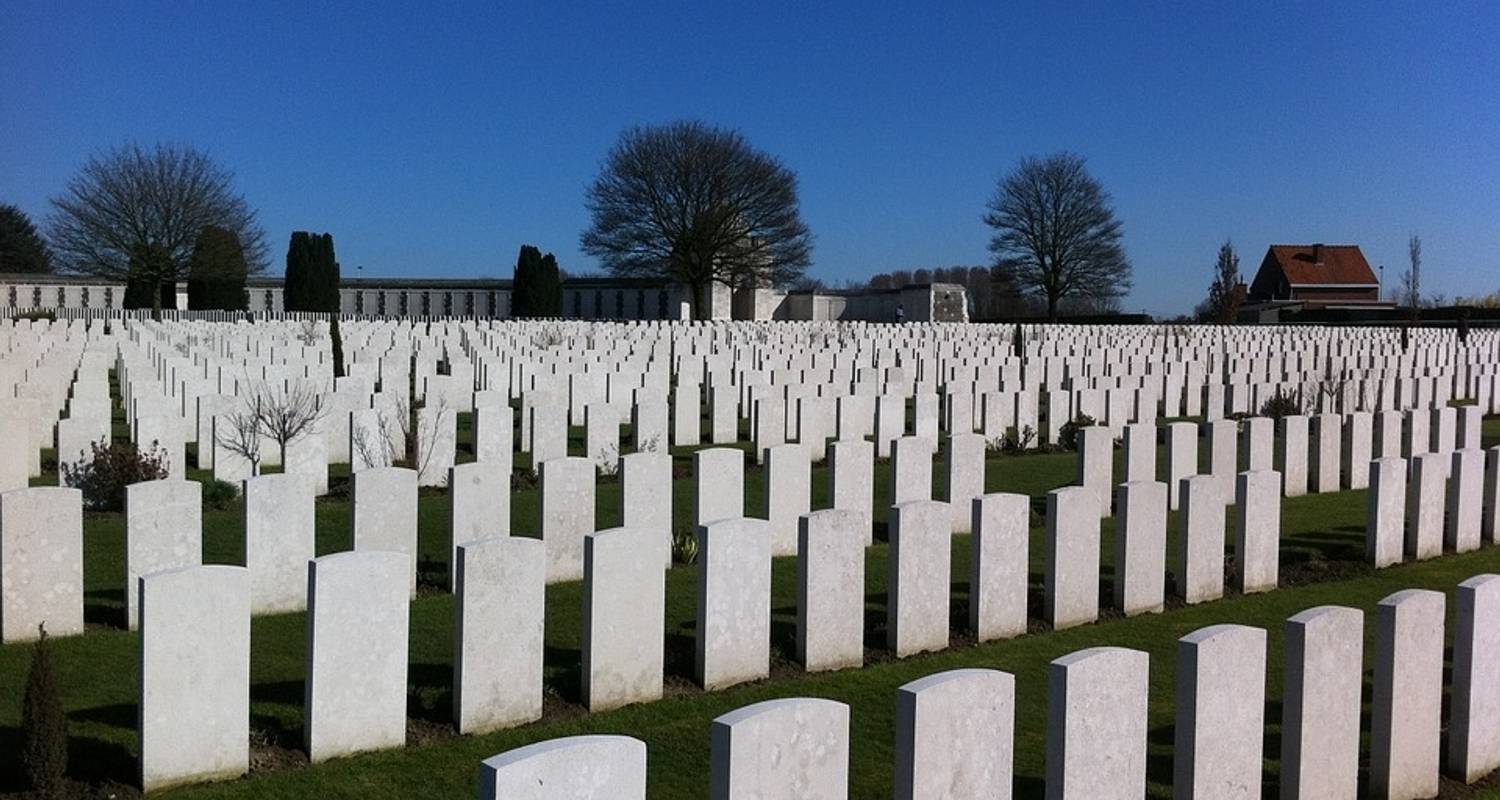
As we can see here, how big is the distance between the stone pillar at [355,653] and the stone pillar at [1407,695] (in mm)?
3495

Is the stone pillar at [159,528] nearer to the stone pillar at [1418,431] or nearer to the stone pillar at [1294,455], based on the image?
the stone pillar at [1294,455]

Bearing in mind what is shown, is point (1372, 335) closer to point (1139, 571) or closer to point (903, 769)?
point (1139, 571)

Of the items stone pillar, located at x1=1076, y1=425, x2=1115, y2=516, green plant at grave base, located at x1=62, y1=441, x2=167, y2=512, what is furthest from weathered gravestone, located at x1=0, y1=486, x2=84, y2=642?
stone pillar, located at x1=1076, y1=425, x2=1115, y2=516

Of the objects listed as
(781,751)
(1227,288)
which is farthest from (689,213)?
(781,751)

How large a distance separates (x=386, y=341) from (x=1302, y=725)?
20.5 m

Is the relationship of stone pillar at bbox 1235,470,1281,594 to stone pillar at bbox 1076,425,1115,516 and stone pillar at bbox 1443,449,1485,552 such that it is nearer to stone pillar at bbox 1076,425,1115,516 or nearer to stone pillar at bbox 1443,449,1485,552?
stone pillar at bbox 1076,425,1115,516

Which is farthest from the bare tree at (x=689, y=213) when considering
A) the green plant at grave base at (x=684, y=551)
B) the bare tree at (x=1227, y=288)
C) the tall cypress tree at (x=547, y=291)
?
the green plant at grave base at (x=684, y=551)

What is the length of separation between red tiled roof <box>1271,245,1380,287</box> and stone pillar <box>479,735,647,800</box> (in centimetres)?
7781

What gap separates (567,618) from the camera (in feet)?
22.7

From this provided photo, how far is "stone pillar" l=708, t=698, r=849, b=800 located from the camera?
3.07m

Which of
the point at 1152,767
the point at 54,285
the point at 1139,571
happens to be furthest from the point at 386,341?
the point at 54,285

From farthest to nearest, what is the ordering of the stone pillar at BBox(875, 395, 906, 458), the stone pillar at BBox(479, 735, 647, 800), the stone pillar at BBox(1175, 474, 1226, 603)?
1. the stone pillar at BBox(875, 395, 906, 458)
2. the stone pillar at BBox(1175, 474, 1226, 603)
3. the stone pillar at BBox(479, 735, 647, 800)

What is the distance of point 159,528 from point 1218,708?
479 cm

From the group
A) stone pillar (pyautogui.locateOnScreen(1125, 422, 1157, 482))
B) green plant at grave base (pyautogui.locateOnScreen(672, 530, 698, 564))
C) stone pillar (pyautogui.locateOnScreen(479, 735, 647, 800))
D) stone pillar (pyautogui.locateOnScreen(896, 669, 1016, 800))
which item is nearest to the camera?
stone pillar (pyautogui.locateOnScreen(479, 735, 647, 800))
